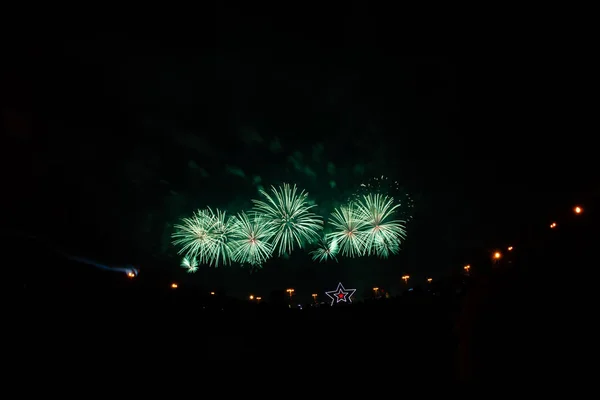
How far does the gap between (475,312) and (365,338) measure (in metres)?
3.56

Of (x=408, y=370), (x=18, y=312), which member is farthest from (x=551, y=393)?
(x=18, y=312)

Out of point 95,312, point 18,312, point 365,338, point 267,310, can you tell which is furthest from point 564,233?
point 18,312

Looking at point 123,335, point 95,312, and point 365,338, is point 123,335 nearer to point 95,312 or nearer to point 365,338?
point 95,312

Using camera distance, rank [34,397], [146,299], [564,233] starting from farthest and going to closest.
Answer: [564,233], [146,299], [34,397]

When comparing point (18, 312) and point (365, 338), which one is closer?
point (18, 312)

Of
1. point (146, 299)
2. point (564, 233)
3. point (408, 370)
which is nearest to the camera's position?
point (146, 299)

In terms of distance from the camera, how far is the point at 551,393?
7105 mm

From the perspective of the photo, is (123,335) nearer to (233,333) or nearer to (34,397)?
(34,397)

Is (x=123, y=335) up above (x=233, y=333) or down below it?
below

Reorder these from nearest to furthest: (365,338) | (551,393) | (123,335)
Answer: (551,393), (123,335), (365,338)

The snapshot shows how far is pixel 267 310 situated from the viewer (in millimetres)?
10836

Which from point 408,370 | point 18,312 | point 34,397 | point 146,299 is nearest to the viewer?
point 34,397

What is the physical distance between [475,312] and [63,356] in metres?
10.4

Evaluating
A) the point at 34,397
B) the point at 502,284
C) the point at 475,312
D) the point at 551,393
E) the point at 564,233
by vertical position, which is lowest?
the point at 34,397
